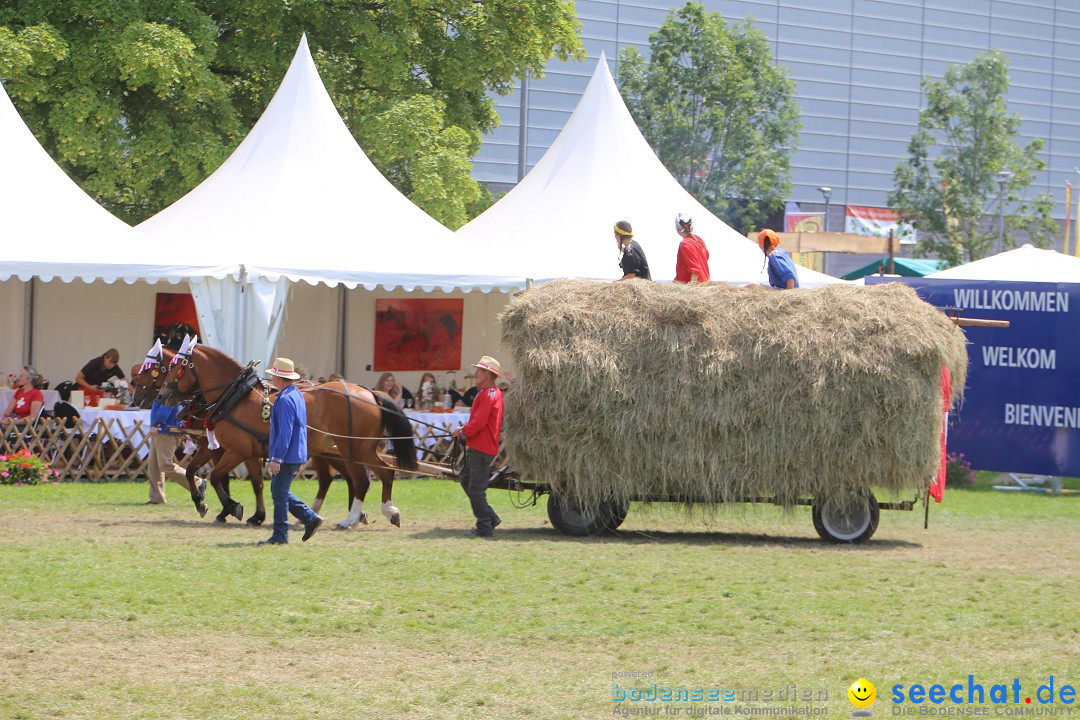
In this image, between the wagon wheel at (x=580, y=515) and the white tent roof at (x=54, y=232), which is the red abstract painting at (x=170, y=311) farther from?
the wagon wheel at (x=580, y=515)

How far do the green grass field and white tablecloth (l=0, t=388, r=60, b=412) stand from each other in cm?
464

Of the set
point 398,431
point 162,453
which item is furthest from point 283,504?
point 162,453

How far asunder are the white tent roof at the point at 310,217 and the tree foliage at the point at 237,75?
12.0 ft

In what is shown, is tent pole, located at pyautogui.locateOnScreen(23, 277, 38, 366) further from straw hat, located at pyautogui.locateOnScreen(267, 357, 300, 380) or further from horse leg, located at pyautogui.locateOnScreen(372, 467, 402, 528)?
straw hat, located at pyautogui.locateOnScreen(267, 357, 300, 380)

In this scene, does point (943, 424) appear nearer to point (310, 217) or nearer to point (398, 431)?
point (398, 431)

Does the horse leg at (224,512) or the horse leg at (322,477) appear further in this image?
the horse leg at (322,477)

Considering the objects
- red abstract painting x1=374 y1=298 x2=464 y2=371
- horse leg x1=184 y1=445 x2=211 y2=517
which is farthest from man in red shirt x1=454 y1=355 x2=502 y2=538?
red abstract painting x1=374 y1=298 x2=464 y2=371

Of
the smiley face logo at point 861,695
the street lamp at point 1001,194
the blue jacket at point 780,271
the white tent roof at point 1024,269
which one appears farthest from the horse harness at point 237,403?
the street lamp at point 1001,194

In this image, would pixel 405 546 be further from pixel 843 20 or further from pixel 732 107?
pixel 843 20

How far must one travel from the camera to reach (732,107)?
36.0 m

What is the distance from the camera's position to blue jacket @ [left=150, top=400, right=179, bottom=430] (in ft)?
47.6

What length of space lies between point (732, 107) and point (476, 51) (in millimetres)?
10475

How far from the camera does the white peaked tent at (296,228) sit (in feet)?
58.5

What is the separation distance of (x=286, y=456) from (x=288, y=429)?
238 mm
